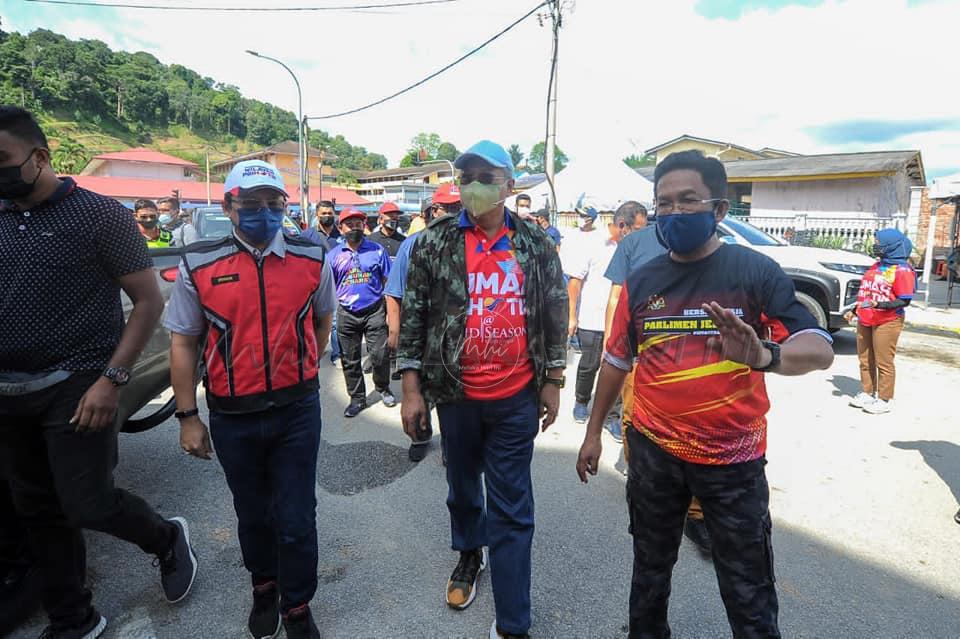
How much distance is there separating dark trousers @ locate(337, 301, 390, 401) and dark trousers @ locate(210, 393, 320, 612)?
117 inches

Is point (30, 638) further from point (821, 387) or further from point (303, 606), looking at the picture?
point (821, 387)

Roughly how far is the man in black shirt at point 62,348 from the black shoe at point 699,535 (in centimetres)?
286

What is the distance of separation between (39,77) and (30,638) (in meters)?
96.5

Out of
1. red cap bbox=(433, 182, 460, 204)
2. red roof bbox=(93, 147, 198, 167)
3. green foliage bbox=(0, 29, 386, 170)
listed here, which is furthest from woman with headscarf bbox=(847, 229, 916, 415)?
red roof bbox=(93, 147, 198, 167)

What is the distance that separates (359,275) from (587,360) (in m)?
2.28

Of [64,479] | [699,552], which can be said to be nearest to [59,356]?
[64,479]

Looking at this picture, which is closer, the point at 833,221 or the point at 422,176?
the point at 833,221

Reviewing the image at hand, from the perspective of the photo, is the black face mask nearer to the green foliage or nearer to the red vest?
the red vest

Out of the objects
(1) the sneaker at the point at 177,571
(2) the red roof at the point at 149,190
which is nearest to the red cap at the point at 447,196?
(1) the sneaker at the point at 177,571

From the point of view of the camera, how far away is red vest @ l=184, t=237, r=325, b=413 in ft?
7.22

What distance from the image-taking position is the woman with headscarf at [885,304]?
515 cm

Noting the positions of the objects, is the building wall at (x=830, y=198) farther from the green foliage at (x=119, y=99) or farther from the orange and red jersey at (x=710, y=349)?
the green foliage at (x=119, y=99)

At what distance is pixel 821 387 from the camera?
21.0 ft

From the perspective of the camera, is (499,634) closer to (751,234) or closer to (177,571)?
(177,571)
